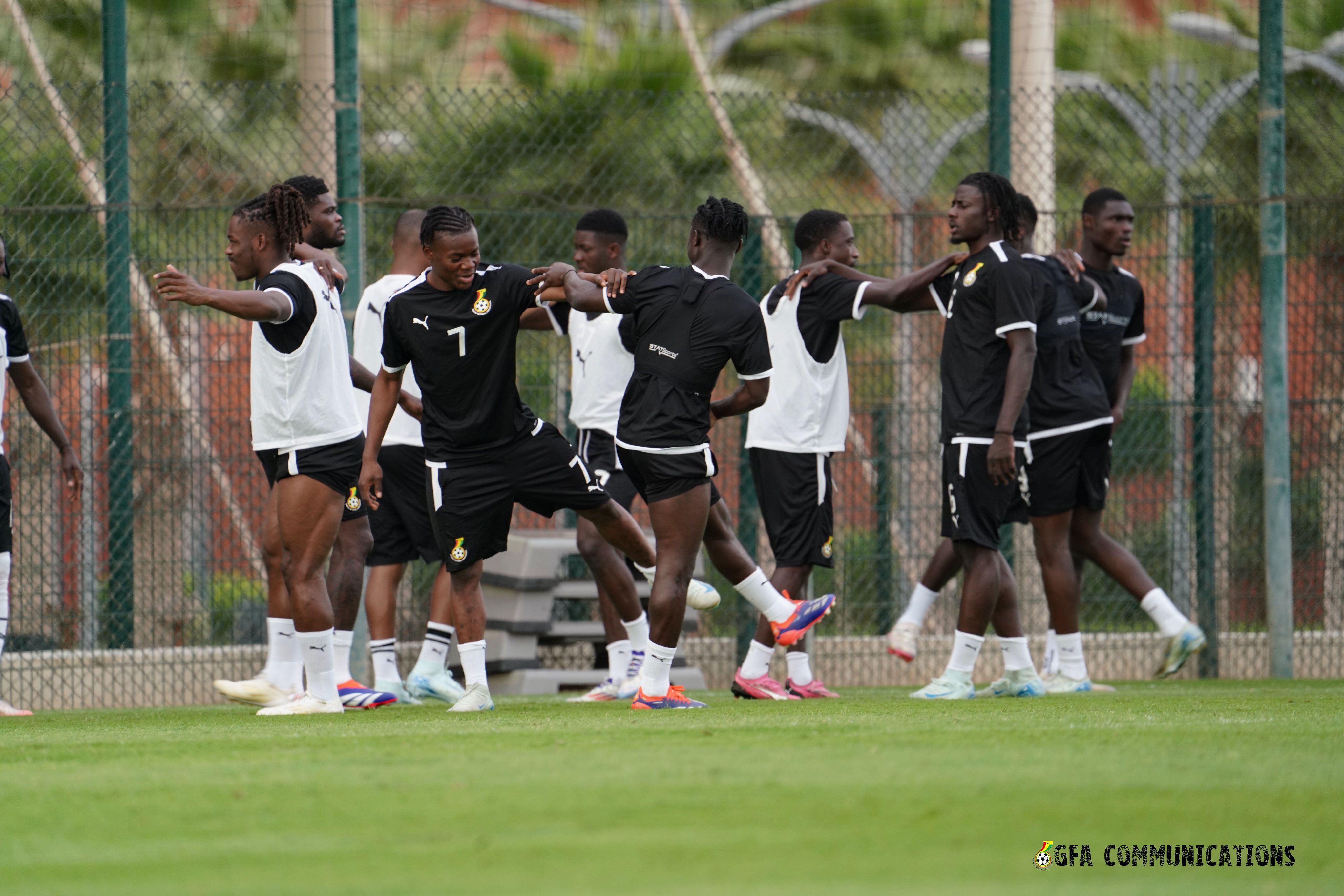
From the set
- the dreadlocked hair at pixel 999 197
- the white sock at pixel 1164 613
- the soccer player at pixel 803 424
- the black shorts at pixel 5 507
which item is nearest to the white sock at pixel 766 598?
the soccer player at pixel 803 424

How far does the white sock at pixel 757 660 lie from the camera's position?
811cm

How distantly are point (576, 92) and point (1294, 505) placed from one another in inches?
213

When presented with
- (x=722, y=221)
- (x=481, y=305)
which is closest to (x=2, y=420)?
(x=481, y=305)

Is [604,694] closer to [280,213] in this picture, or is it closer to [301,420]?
[301,420]

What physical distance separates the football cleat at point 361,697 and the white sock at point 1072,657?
11.5 ft

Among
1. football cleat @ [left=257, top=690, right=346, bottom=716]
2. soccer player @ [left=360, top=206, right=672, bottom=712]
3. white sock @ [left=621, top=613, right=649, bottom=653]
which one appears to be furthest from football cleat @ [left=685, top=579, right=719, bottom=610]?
football cleat @ [left=257, top=690, right=346, bottom=716]

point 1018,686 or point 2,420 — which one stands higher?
point 2,420

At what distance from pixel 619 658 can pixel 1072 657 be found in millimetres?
2399

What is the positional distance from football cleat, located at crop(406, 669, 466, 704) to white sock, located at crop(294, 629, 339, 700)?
752 mm

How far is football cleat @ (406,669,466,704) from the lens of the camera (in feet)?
26.0

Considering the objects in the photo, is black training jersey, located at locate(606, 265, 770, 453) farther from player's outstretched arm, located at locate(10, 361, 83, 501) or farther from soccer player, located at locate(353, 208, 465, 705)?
player's outstretched arm, located at locate(10, 361, 83, 501)

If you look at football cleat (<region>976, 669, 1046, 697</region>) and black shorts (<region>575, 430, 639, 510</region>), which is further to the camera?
black shorts (<region>575, 430, 639, 510</region>)

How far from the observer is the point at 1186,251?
10531mm

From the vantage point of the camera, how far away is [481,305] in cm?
699
